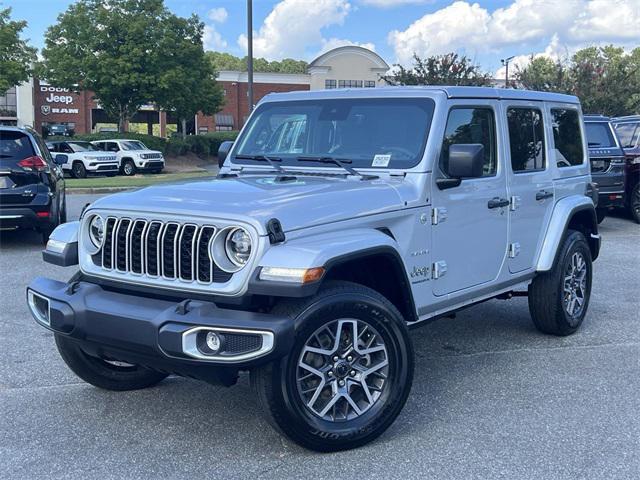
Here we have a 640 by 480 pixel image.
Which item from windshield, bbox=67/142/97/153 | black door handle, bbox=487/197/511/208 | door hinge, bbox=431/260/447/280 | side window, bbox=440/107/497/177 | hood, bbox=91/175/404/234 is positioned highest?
side window, bbox=440/107/497/177

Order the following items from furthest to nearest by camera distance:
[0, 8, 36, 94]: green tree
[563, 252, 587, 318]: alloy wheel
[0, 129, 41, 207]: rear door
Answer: [0, 8, 36, 94]: green tree < [0, 129, 41, 207]: rear door < [563, 252, 587, 318]: alloy wheel

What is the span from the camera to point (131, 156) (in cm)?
3148

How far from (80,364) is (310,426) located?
168 cm

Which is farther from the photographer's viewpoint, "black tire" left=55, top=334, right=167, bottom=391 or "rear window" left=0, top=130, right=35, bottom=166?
"rear window" left=0, top=130, right=35, bottom=166

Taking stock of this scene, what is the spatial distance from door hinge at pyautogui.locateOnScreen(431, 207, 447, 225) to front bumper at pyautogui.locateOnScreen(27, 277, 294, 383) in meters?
1.47

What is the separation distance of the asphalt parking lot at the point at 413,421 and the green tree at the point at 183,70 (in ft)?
106

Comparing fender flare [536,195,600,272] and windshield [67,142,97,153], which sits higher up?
windshield [67,142,97,153]

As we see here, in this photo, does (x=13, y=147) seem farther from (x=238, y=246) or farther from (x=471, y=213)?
(x=238, y=246)

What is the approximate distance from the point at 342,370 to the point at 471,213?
1.61 m

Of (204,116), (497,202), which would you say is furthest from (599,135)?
(204,116)

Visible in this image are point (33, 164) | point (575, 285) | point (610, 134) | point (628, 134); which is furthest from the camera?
point (628, 134)

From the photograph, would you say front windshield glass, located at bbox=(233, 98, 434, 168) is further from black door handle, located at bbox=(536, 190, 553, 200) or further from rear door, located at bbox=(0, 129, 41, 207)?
rear door, located at bbox=(0, 129, 41, 207)

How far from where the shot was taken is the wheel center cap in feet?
12.8

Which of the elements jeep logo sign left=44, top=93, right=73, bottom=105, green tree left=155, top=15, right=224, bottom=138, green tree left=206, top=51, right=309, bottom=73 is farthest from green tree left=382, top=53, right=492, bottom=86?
green tree left=206, top=51, right=309, bottom=73
